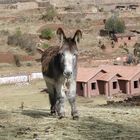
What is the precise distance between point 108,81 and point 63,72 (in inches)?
1231

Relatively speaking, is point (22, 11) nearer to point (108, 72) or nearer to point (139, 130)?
point (108, 72)

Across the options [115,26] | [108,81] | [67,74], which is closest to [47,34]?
[115,26]

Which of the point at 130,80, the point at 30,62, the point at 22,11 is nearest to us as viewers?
the point at 130,80

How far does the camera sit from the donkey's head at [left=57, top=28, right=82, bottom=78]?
11.2m

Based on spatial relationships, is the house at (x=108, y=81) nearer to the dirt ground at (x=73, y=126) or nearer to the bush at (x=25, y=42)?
the dirt ground at (x=73, y=126)

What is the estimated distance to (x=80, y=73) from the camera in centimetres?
4391

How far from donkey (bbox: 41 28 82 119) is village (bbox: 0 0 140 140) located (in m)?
0.42

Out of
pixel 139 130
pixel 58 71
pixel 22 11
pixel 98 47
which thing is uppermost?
pixel 22 11

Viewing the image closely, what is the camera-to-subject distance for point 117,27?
82.6 metres

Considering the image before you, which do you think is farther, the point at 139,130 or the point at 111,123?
the point at 111,123

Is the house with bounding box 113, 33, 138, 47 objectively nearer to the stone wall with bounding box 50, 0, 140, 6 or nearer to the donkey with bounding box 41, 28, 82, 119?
the stone wall with bounding box 50, 0, 140, 6

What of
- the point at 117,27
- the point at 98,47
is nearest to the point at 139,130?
the point at 98,47

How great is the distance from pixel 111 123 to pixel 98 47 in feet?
209

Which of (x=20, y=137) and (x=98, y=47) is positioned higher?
(x=98, y=47)
